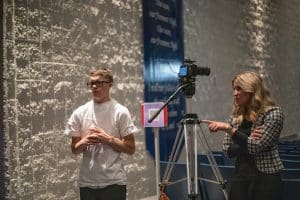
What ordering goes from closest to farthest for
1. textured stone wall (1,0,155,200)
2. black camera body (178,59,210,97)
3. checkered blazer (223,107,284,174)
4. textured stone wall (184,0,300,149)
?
checkered blazer (223,107,284,174), black camera body (178,59,210,97), textured stone wall (1,0,155,200), textured stone wall (184,0,300,149)

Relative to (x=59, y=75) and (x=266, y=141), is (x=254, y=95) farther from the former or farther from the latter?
(x=59, y=75)

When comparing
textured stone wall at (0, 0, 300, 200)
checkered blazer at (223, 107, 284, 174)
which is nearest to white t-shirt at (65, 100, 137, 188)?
checkered blazer at (223, 107, 284, 174)

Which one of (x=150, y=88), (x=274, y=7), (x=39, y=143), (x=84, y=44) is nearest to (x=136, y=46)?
(x=150, y=88)

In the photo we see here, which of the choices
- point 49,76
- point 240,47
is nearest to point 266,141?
point 49,76

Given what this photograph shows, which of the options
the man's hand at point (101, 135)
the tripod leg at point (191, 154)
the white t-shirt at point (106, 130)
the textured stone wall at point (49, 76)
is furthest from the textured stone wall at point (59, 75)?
the tripod leg at point (191, 154)

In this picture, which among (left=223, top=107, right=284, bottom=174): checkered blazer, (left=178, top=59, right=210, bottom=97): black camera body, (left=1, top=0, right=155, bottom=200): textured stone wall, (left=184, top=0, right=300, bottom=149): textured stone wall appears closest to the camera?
(left=223, top=107, right=284, bottom=174): checkered blazer

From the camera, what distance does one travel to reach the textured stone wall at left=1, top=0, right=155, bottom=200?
341 centimetres

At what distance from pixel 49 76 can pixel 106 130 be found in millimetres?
1495

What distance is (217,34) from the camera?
6996 millimetres

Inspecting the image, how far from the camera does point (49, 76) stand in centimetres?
373

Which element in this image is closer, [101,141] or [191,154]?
[101,141]

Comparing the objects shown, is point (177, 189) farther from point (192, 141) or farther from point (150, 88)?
point (150, 88)

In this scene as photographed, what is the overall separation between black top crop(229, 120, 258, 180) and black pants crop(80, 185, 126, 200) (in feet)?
2.05

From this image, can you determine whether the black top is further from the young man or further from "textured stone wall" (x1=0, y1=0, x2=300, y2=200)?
"textured stone wall" (x1=0, y1=0, x2=300, y2=200)
